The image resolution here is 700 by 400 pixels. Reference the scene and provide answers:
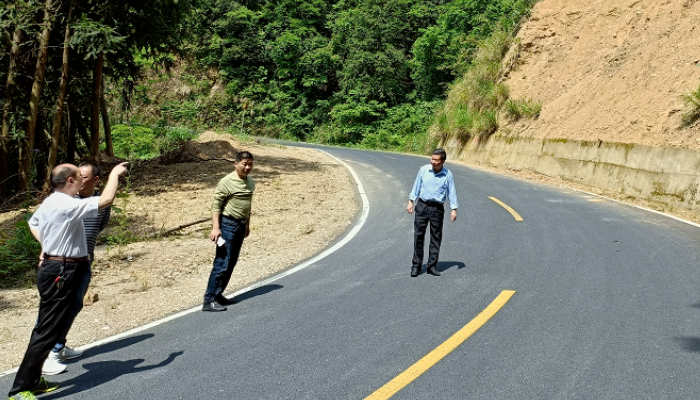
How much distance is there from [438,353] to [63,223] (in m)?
3.20

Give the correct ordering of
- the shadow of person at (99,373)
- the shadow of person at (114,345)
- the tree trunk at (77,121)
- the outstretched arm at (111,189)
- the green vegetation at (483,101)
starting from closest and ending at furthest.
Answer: the outstretched arm at (111,189), the shadow of person at (99,373), the shadow of person at (114,345), the tree trunk at (77,121), the green vegetation at (483,101)

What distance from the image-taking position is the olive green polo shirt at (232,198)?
6492 millimetres

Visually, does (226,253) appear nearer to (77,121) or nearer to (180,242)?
(180,242)

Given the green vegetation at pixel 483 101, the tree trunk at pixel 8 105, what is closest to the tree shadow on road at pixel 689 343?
the tree trunk at pixel 8 105

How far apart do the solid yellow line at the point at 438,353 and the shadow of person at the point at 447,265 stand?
1.45m

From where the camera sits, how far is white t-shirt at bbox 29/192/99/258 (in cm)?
423

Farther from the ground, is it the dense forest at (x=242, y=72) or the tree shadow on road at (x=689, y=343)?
the dense forest at (x=242, y=72)

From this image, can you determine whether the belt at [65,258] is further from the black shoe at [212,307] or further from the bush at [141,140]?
the bush at [141,140]

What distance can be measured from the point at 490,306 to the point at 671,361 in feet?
6.01

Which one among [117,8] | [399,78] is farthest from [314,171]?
[399,78]

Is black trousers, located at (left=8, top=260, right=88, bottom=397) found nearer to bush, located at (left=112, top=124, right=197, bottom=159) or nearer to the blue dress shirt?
the blue dress shirt

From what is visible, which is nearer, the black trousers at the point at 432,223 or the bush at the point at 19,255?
the black trousers at the point at 432,223

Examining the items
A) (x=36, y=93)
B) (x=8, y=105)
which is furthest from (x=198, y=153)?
(x=8, y=105)

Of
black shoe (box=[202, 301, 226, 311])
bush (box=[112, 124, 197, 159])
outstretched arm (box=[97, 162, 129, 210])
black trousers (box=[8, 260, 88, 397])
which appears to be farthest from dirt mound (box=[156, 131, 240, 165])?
outstretched arm (box=[97, 162, 129, 210])
